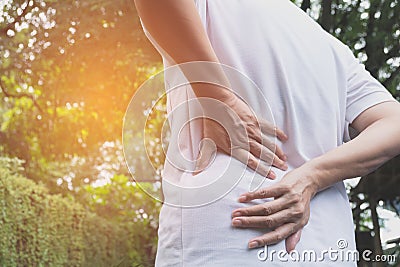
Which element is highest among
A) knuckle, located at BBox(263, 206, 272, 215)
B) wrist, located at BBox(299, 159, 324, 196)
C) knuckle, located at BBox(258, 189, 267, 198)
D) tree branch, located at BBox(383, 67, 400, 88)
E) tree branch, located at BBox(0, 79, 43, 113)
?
tree branch, located at BBox(0, 79, 43, 113)

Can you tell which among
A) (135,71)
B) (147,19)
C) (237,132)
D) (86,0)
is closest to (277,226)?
(237,132)

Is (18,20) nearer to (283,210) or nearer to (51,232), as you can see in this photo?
(51,232)

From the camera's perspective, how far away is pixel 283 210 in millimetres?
573

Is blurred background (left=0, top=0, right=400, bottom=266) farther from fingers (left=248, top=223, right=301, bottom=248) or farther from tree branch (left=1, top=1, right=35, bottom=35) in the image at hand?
fingers (left=248, top=223, right=301, bottom=248)

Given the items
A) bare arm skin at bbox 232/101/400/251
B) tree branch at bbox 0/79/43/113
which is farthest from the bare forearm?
tree branch at bbox 0/79/43/113

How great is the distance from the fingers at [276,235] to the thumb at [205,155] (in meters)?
0.07

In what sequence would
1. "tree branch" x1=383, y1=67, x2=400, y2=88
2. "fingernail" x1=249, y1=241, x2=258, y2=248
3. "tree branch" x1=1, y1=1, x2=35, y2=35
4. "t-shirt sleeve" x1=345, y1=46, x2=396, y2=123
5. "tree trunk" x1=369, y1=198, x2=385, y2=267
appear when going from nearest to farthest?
1. "fingernail" x1=249, y1=241, x2=258, y2=248
2. "t-shirt sleeve" x1=345, y1=46, x2=396, y2=123
3. "tree trunk" x1=369, y1=198, x2=385, y2=267
4. "tree branch" x1=383, y1=67, x2=400, y2=88
5. "tree branch" x1=1, y1=1, x2=35, y2=35

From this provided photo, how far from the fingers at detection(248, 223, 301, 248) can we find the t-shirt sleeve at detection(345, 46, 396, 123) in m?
0.15

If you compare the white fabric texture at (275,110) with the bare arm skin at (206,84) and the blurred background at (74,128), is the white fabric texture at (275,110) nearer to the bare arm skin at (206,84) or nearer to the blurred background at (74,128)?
the bare arm skin at (206,84)

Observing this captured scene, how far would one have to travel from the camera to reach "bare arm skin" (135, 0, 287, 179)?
55 centimetres

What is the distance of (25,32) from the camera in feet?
11.7

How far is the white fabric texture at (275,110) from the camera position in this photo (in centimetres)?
54

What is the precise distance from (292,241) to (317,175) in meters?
0.06

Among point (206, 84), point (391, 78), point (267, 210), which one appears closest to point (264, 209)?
point (267, 210)
